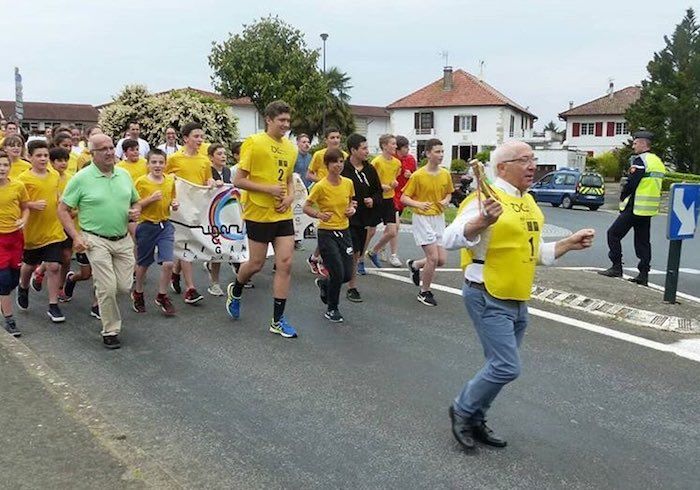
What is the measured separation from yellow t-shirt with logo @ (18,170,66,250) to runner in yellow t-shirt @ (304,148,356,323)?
8.38ft

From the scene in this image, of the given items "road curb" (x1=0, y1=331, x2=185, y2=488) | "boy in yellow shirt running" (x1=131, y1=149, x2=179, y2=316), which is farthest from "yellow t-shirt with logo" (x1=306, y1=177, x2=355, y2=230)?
"road curb" (x1=0, y1=331, x2=185, y2=488)

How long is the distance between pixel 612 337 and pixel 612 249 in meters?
3.26

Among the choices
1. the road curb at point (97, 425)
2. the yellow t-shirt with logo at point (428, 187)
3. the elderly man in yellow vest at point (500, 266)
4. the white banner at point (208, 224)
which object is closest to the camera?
the road curb at point (97, 425)

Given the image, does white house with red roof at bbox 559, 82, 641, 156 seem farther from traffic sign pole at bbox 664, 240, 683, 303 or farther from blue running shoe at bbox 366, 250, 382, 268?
traffic sign pole at bbox 664, 240, 683, 303

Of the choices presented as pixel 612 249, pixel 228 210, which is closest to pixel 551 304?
pixel 612 249

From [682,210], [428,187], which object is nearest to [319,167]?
[428,187]

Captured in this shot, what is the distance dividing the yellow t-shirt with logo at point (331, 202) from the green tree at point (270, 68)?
49299 millimetres

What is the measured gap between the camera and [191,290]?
7.86 meters

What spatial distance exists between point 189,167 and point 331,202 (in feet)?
7.00

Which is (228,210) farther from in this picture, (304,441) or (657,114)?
(657,114)

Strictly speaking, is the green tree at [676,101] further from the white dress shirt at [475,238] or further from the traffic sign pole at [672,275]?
the white dress shirt at [475,238]

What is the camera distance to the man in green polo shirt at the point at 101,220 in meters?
6.13

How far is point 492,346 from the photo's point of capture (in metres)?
4.09

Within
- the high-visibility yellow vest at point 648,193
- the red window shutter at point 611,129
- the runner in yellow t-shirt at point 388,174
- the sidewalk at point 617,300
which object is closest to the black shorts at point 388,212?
the runner in yellow t-shirt at point 388,174
